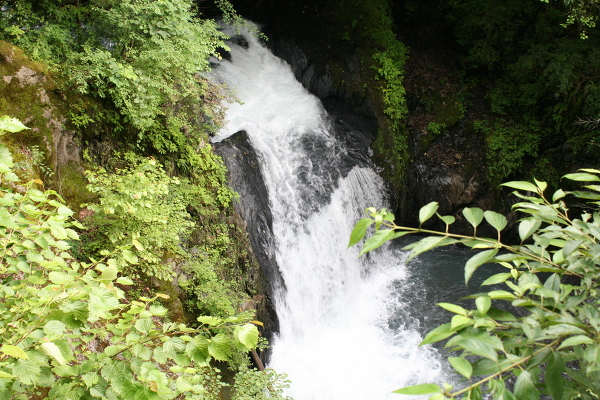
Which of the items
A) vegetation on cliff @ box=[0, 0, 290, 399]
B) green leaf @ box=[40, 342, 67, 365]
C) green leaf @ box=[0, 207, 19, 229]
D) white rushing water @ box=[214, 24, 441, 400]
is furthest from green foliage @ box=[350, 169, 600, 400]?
white rushing water @ box=[214, 24, 441, 400]

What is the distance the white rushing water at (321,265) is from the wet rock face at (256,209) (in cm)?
21

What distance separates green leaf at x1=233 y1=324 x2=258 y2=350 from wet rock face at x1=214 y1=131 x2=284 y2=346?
16.9 ft

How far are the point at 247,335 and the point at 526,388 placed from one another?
0.95 m

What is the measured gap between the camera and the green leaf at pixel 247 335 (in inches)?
56.2

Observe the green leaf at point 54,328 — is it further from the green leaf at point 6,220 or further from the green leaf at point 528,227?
the green leaf at point 528,227

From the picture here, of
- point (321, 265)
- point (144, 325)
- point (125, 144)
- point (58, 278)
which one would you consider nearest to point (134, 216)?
point (125, 144)

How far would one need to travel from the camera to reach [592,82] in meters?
8.89

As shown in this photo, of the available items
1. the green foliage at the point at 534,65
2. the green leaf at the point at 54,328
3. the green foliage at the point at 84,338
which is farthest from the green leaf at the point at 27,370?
the green foliage at the point at 534,65

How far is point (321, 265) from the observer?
8.06 metres

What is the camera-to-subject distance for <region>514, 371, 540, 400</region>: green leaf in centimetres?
96

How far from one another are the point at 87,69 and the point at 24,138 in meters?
1.15

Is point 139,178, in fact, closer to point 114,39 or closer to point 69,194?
point 69,194

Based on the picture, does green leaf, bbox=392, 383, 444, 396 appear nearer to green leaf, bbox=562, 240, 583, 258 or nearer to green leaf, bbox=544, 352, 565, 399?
green leaf, bbox=544, 352, 565, 399

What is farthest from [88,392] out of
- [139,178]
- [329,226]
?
[329,226]
